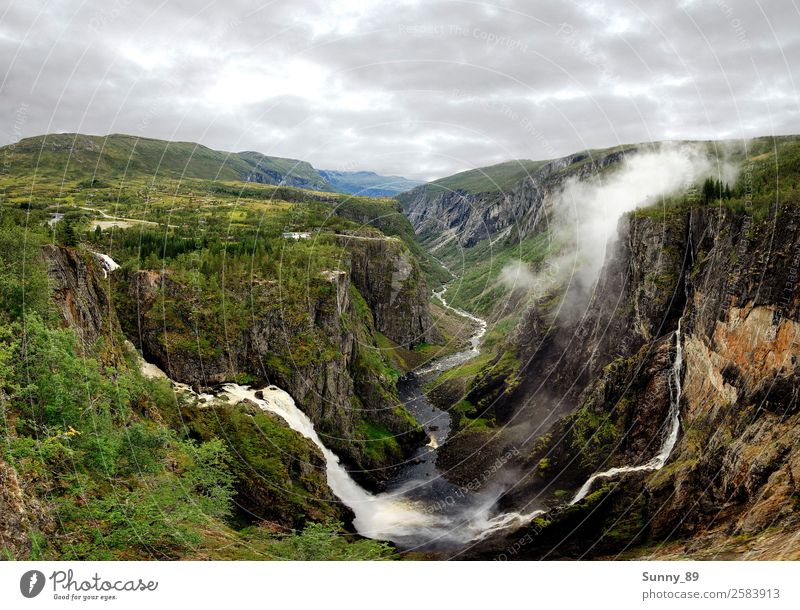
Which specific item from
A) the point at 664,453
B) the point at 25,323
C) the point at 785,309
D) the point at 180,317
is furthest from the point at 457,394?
the point at 25,323

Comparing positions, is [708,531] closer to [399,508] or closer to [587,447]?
[587,447]

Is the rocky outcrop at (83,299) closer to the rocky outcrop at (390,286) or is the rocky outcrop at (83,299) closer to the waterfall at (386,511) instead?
the waterfall at (386,511)

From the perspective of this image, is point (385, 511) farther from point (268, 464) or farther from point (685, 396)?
point (685, 396)

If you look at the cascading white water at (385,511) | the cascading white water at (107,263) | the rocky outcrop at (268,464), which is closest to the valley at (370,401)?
the rocky outcrop at (268,464)

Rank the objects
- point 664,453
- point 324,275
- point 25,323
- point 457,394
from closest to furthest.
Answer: point 25,323, point 664,453, point 324,275, point 457,394

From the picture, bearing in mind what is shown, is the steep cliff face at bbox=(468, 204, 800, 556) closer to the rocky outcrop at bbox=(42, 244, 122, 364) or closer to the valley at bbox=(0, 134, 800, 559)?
the valley at bbox=(0, 134, 800, 559)

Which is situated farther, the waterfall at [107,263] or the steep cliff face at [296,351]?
the steep cliff face at [296,351]

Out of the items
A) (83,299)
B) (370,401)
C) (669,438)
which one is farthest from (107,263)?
(669,438)
